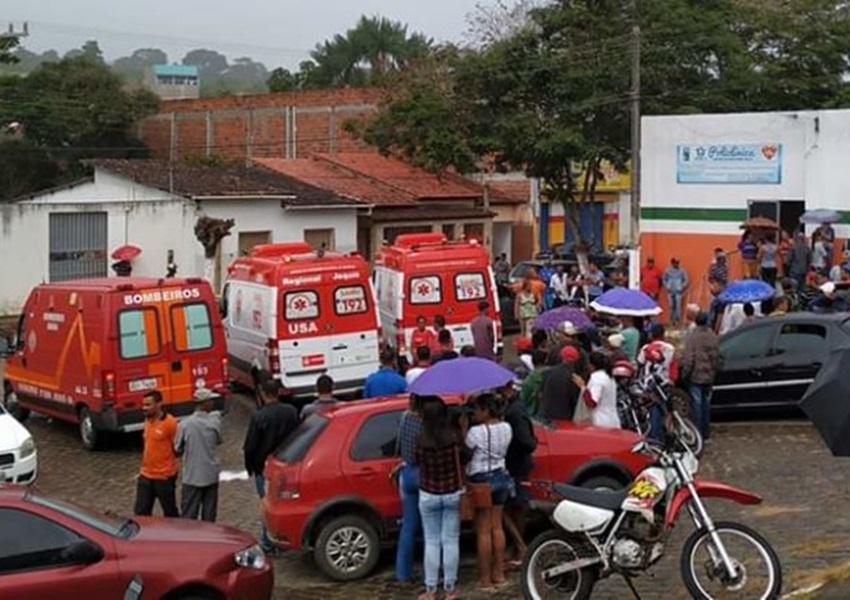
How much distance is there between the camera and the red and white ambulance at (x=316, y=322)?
19.5 meters

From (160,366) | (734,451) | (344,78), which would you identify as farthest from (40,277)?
(344,78)

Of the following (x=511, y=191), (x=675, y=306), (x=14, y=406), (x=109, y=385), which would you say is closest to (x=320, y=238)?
(x=511, y=191)

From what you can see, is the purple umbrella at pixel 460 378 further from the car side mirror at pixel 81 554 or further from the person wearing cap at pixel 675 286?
the person wearing cap at pixel 675 286

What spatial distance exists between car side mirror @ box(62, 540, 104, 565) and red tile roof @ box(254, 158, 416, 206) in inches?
1331

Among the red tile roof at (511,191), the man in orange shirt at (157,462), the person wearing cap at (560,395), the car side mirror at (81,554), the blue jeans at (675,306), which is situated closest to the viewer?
the car side mirror at (81,554)

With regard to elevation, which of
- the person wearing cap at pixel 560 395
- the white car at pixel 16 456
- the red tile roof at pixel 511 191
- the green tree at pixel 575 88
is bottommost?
the white car at pixel 16 456

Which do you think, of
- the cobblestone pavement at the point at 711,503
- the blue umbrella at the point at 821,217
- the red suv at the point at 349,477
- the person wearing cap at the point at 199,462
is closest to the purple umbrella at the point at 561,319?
the cobblestone pavement at the point at 711,503

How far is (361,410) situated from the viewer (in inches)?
442

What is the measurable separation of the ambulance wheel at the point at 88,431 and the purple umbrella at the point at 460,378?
8830mm

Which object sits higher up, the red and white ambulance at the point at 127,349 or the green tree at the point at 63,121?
the green tree at the point at 63,121

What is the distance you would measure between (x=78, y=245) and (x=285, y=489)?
26621 millimetres

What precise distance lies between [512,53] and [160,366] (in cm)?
2044

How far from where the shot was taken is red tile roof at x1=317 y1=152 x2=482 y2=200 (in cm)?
4612

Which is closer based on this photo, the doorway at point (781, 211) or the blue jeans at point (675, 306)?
the doorway at point (781, 211)
